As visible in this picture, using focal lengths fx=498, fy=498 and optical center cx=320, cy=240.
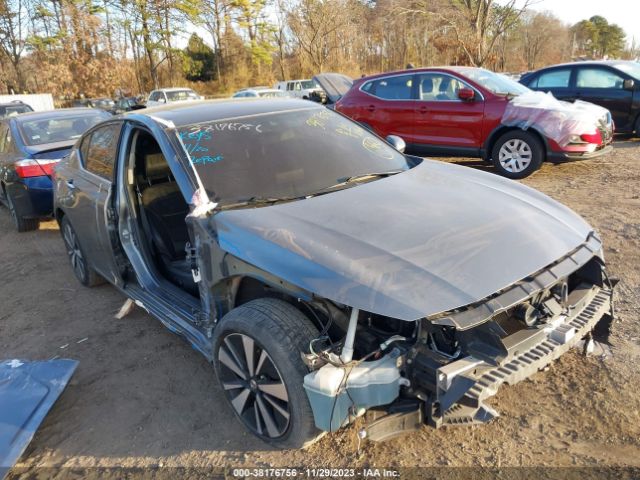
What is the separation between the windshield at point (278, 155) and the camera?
9.68 ft

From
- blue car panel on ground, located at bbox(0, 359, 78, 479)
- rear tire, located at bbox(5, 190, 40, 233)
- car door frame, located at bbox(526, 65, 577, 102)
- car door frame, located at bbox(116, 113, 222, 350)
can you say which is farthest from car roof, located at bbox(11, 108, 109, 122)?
car door frame, located at bbox(526, 65, 577, 102)

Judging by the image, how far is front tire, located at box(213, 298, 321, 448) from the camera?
2.24 meters

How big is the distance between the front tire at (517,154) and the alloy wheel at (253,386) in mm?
6157

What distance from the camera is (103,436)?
8.98 ft

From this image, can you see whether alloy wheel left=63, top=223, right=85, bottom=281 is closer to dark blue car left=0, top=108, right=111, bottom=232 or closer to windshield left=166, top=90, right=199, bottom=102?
dark blue car left=0, top=108, right=111, bottom=232

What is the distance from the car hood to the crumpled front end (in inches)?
2.8

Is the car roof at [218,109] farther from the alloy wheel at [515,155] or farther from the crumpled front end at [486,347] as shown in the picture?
the alloy wheel at [515,155]

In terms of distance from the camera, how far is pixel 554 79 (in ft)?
33.0

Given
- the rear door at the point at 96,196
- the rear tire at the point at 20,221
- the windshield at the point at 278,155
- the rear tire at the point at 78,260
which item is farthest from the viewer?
the rear tire at the point at 20,221

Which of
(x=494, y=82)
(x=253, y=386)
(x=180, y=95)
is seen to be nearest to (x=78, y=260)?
(x=253, y=386)

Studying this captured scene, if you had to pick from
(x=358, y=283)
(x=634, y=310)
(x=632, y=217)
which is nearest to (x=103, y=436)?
(x=358, y=283)

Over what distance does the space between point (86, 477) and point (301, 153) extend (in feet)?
7.13

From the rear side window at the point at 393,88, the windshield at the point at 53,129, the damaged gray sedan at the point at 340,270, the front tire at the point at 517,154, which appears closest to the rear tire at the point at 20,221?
the windshield at the point at 53,129

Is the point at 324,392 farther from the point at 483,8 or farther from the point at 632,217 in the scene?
the point at 483,8
